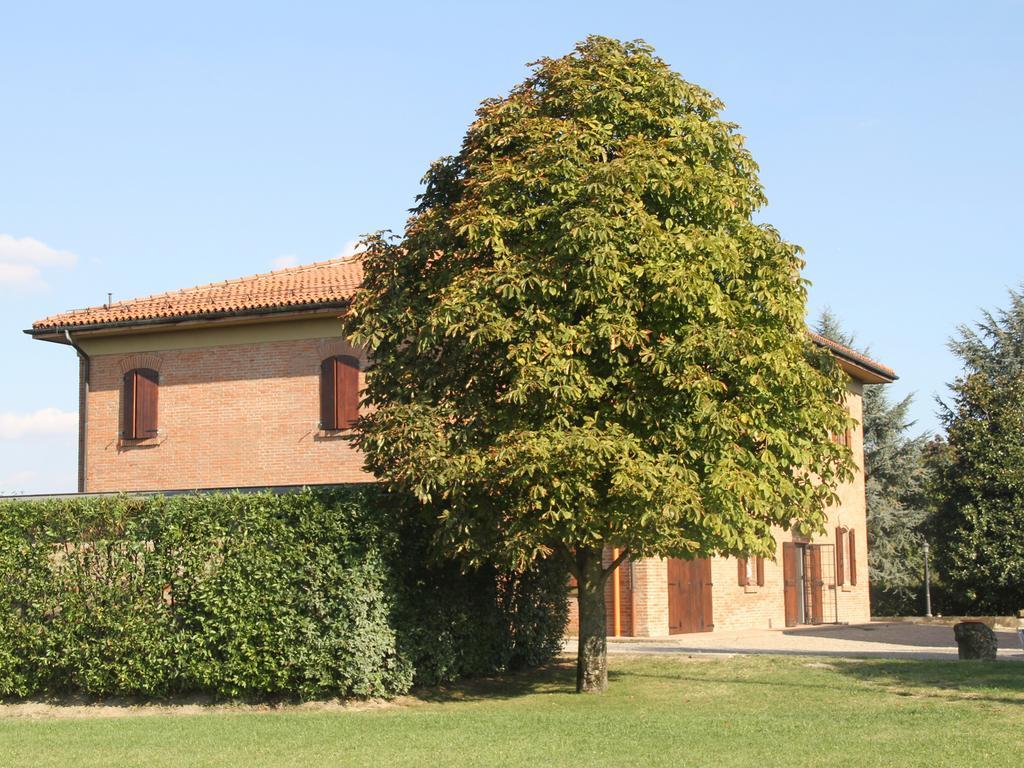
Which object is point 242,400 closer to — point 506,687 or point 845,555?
point 506,687

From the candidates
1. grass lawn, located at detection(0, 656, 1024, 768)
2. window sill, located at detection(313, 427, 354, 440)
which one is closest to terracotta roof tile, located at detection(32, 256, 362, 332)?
window sill, located at detection(313, 427, 354, 440)

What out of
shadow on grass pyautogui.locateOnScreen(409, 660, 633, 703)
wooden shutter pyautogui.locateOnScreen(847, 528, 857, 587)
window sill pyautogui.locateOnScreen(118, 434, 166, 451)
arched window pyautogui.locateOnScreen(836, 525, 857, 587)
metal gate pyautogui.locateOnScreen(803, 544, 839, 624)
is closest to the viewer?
shadow on grass pyautogui.locateOnScreen(409, 660, 633, 703)

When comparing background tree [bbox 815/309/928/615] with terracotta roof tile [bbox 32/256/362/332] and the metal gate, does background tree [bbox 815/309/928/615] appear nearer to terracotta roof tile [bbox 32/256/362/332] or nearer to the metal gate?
the metal gate

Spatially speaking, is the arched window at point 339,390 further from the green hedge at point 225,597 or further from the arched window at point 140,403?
the green hedge at point 225,597

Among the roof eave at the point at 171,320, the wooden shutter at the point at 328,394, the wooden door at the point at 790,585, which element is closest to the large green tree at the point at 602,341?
the roof eave at the point at 171,320

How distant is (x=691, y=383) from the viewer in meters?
13.3

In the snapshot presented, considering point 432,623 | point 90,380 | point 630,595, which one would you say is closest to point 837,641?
point 630,595

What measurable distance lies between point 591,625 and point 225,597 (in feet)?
14.7

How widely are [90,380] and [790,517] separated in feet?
60.3

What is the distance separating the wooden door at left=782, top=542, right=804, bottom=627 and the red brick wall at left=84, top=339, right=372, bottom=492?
1212 centimetres

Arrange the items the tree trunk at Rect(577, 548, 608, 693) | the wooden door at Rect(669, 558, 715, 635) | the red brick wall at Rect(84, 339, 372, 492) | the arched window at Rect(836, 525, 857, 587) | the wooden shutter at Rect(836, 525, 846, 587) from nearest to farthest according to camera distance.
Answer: the tree trunk at Rect(577, 548, 608, 693) < the red brick wall at Rect(84, 339, 372, 492) < the wooden door at Rect(669, 558, 715, 635) < the wooden shutter at Rect(836, 525, 846, 587) < the arched window at Rect(836, 525, 857, 587)

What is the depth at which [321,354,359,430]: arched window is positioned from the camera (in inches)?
1008

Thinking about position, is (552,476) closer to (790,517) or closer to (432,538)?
(432,538)

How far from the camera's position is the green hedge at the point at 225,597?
568 inches
